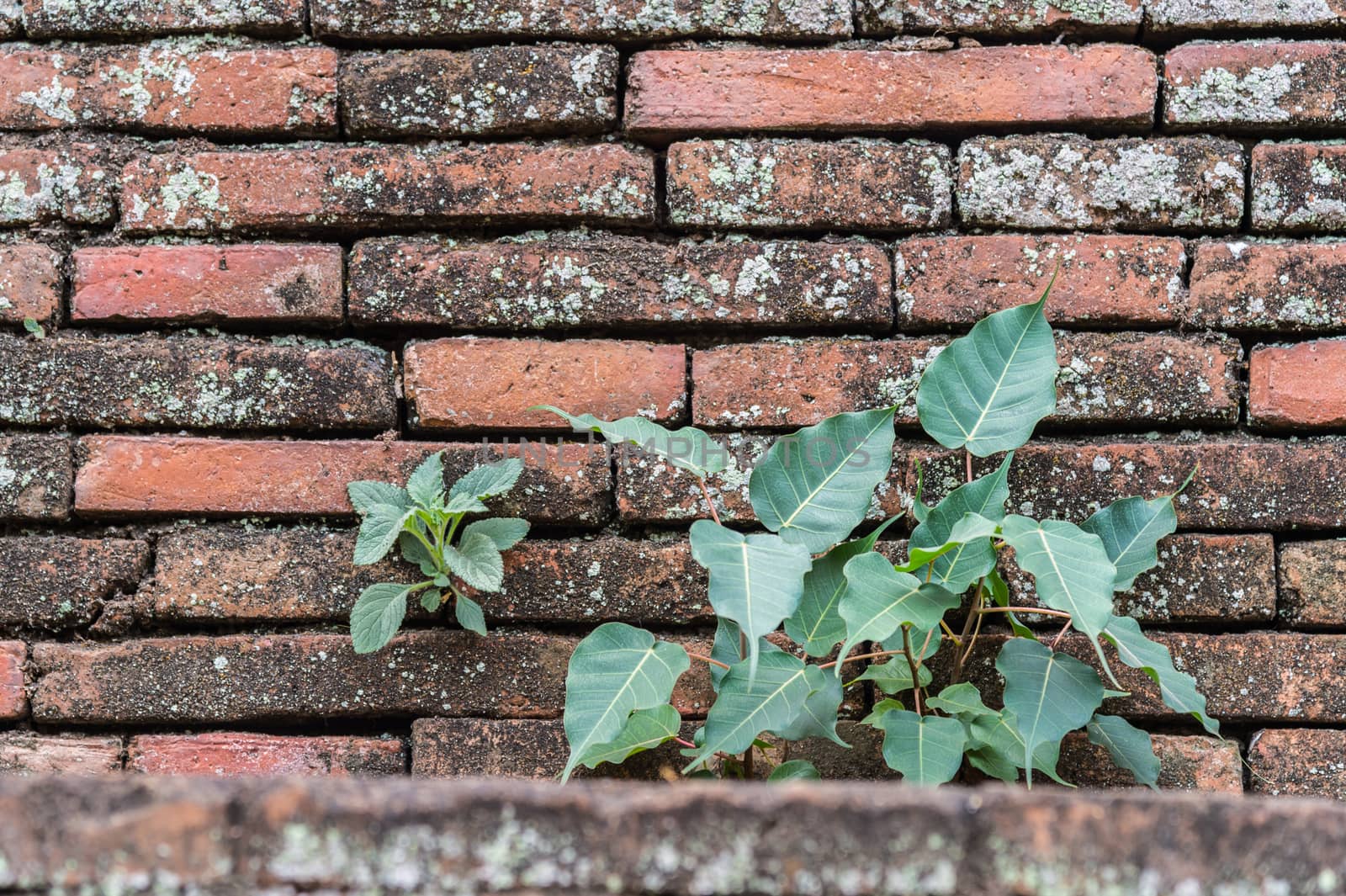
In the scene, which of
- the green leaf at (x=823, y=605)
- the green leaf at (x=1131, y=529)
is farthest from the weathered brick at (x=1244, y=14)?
the green leaf at (x=823, y=605)

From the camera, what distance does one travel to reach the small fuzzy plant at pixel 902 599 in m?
0.80

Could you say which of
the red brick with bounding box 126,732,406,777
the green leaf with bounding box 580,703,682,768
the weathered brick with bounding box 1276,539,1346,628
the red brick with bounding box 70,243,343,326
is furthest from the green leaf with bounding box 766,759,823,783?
the red brick with bounding box 70,243,343,326

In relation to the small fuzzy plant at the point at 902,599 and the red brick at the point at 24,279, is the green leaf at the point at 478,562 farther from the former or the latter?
the red brick at the point at 24,279

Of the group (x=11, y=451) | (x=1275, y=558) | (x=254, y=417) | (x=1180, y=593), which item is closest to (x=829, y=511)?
(x=1180, y=593)

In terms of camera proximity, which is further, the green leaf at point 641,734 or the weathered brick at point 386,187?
the weathered brick at point 386,187

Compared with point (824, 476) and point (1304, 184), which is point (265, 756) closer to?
point (824, 476)

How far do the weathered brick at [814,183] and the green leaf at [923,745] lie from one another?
0.57 metres

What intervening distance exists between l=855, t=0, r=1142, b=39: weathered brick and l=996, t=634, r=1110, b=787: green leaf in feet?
2.39

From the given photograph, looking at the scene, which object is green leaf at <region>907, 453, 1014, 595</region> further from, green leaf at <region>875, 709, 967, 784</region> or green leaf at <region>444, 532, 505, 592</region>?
green leaf at <region>444, 532, 505, 592</region>

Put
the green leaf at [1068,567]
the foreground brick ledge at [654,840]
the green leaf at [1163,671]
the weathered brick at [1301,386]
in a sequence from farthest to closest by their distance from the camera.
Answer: the weathered brick at [1301,386] → the green leaf at [1163,671] → the green leaf at [1068,567] → the foreground brick ledge at [654,840]

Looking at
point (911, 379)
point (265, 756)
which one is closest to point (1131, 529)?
point (911, 379)

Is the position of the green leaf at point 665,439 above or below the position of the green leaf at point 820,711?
above

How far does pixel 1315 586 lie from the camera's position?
1.05 metres

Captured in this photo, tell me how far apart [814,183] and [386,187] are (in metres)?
0.51
